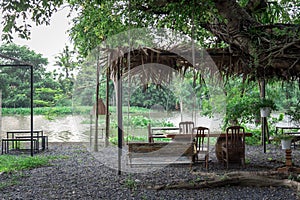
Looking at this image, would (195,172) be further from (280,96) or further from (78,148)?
(280,96)

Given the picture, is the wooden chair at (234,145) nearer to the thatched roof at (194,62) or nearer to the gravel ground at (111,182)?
the gravel ground at (111,182)

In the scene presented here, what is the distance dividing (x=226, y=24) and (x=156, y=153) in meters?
2.23

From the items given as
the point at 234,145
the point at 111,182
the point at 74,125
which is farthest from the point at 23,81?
the point at 234,145

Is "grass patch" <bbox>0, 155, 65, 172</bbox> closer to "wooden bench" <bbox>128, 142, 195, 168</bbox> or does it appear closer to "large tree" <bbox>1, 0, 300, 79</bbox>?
"wooden bench" <bbox>128, 142, 195, 168</bbox>

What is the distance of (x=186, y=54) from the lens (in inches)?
253

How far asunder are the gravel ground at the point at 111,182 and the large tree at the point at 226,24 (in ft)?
6.04

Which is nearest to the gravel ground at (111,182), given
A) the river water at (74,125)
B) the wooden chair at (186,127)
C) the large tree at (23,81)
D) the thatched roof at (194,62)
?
the wooden chair at (186,127)

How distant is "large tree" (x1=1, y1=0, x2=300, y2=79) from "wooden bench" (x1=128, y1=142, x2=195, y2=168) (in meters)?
1.66

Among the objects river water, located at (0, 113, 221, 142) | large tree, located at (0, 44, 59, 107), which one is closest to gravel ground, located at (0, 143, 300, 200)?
river water, located at (0, 113, 221, 142)

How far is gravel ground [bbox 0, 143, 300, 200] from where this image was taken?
4.38m

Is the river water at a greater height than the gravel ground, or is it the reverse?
the river water

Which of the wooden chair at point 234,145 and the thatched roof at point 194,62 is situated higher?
the thatched roof at point 194,62

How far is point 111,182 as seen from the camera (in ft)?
17.0

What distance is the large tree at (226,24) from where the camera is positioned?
5145mm
